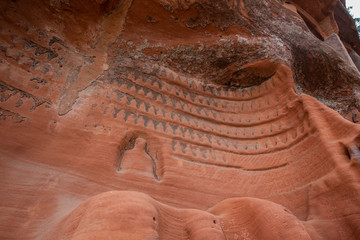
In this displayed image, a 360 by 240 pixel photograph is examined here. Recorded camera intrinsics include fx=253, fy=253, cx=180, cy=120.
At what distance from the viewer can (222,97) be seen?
9.37 feet

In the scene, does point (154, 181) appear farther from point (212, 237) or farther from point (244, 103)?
point (244, 103)

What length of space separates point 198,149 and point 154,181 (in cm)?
58

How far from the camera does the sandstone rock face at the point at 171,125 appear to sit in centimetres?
127

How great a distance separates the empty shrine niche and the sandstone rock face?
0.4 inches

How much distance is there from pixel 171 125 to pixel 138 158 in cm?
51

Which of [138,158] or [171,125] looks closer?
[138,158]

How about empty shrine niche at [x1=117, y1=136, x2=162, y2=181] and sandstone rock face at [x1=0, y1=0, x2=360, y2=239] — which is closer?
sandstone rock face at [x1=0, y1=0, x2=360, y2=239]

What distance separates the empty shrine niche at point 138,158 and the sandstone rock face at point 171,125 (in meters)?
0.01

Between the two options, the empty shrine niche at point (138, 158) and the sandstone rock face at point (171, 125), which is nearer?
the sandstone rock face at point (171, 125)

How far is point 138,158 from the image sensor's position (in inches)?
75.9

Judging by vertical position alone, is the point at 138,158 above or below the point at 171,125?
below

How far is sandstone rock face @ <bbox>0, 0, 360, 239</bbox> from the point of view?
4.16 ft

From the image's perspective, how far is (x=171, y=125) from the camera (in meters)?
2.30

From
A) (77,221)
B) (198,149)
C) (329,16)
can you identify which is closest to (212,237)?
(77,221)
